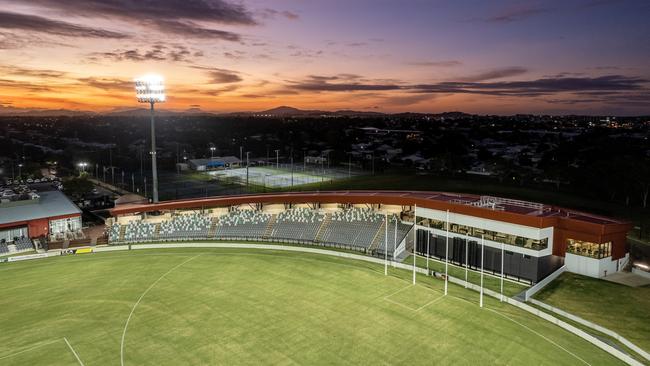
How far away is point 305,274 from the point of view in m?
38.4

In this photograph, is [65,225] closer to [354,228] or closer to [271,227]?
[271,227]

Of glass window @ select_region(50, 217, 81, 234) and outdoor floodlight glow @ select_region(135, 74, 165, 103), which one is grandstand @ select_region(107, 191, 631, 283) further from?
outdoor floodlight glow @ select_region(135, 74, 165, 103)

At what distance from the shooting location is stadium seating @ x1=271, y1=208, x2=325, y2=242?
49.1 metres

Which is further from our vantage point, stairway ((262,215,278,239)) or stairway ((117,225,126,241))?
stairway ((117,225,126,241))

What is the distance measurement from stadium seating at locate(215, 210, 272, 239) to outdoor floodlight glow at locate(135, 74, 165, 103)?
58.8 ft

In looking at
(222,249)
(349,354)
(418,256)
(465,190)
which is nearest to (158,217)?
(222,249)

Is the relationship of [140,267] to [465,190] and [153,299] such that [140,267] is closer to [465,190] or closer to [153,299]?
[153,299]

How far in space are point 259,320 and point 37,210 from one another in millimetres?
38922

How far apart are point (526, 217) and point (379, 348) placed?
1844 cm


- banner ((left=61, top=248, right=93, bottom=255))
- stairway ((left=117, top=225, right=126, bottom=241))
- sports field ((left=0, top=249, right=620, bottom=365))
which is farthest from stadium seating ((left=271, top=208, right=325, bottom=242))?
banner ((left=61, top=248, right=93, bottom=255))

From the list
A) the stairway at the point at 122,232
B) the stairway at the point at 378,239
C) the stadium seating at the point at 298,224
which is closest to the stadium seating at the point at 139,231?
the stairway at the point at 122,232

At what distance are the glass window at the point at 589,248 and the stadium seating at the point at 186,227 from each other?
129 feet

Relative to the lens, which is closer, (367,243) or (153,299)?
(153,299)

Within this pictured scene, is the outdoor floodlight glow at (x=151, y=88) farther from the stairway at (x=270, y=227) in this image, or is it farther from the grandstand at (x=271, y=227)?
the stairway at (x=270, y=227)
